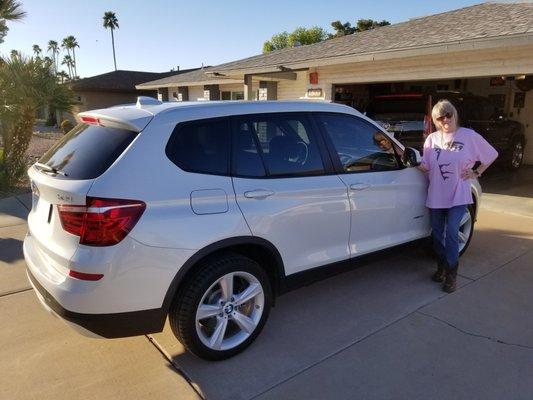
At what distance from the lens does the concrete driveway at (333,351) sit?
2873 mm

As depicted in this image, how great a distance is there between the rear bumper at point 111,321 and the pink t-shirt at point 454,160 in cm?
→ 278

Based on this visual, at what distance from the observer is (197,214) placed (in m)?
2.81

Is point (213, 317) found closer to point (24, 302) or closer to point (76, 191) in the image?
point (76, 191)

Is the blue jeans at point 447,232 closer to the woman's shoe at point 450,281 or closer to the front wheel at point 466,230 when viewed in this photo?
the woman's shoe at point 450,281

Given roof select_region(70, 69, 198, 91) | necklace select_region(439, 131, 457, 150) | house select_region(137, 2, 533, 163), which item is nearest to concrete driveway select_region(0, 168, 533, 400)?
necklace select_region(439, 131, 457, 150)

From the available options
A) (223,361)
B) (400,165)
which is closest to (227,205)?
(223,361)

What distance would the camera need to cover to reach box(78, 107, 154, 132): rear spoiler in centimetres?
282

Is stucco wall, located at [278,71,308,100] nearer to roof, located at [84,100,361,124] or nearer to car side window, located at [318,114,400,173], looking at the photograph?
car side window, located at [318,114,400,173]

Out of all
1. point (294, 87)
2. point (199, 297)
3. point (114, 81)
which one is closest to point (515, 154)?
point (294, 87)

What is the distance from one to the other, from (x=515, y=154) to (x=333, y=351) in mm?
10790

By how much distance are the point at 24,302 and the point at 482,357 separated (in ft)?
12.8

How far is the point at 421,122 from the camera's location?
9.66 m

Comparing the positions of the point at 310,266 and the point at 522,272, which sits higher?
the point at 310,266

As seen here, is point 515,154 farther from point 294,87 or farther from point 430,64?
point 294,87
